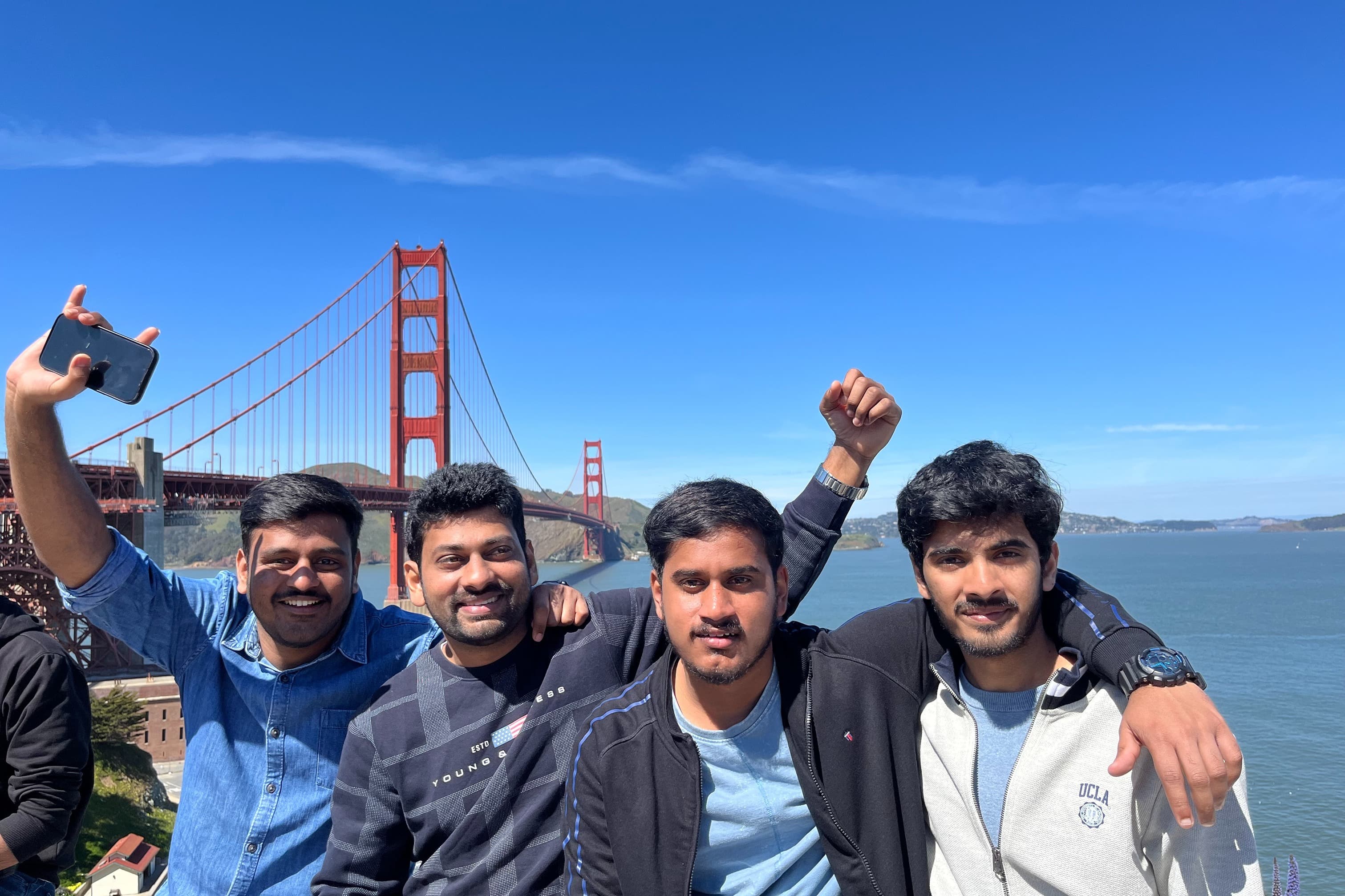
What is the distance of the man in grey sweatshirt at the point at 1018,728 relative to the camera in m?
1.51

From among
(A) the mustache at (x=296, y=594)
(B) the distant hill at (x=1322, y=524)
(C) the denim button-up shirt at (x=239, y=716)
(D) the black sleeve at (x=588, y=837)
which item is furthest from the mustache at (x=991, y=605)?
(B) the distant hill at (x=1322, y=524)

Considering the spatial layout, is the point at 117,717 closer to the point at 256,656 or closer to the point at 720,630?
the point at 256,656

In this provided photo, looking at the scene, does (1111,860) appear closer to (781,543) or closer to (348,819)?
(781,543)

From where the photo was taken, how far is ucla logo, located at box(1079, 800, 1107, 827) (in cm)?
154

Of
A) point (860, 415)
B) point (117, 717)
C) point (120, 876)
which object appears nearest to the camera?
point (860, 415)

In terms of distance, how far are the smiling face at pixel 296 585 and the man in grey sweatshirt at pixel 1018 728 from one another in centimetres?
133

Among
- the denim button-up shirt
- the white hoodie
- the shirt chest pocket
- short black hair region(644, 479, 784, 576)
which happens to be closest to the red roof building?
the denim button-up shirt

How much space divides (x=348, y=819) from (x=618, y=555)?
215 feet

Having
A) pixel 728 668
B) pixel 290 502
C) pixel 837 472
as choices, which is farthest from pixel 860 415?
pixel 290 502

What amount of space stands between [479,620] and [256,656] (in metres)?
0.63

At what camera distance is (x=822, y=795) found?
1637mm

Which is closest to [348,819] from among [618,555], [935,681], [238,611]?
[238,611]

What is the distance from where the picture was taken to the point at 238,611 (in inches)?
84.5

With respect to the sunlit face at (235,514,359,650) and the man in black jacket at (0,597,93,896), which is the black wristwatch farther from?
the man in black jacket at (0,597,93,896)
